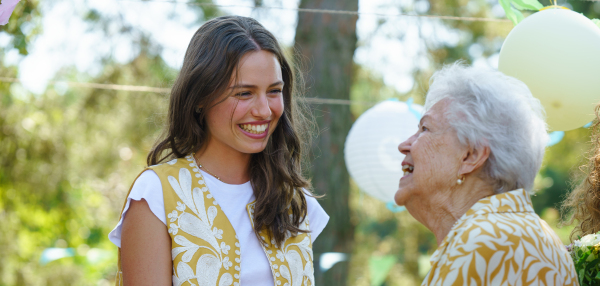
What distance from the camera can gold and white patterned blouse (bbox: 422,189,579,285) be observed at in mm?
1193

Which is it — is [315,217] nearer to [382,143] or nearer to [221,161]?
[221,161]

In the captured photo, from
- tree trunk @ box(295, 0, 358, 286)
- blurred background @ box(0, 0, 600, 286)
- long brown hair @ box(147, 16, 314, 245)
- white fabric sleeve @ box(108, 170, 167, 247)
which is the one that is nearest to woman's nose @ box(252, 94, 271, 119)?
long brown hair @ box(147, 16, 314, 245)

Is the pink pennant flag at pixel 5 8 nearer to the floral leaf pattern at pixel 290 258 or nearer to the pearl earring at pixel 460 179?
the floral leaf pattern at pixel 290 258

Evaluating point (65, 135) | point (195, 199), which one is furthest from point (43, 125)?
point (195, 199)

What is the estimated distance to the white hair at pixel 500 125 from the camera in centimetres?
140

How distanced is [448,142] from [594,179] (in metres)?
0.70

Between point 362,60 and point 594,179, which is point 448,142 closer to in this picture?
point 594,179

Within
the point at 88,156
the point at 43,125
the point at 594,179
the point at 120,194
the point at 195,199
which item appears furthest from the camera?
the point at 120,194

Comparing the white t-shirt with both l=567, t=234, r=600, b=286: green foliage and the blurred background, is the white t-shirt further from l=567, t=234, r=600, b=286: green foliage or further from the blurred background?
the blurred background

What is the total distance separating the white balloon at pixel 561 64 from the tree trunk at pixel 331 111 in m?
2.67

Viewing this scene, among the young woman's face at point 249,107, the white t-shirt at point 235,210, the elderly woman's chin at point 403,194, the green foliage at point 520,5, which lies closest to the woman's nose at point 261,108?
the young woman's face at point 249,107

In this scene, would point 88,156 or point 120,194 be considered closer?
point 88,156

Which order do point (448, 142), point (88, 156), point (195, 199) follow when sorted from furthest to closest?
point (88, 156), point (195, 199), point (448, 142)

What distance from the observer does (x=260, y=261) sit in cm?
163
